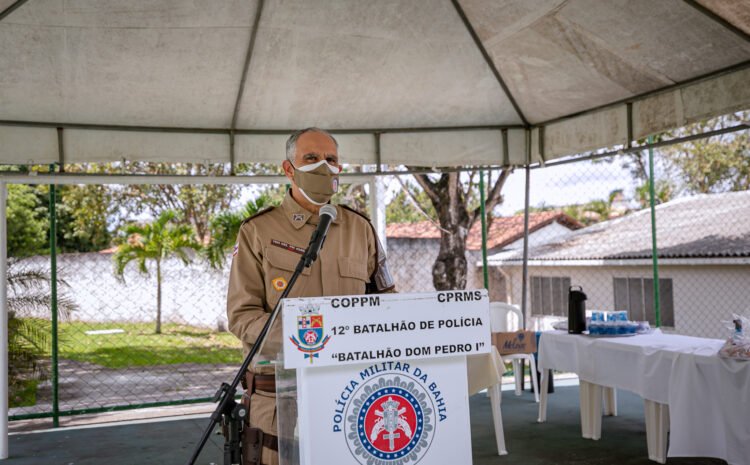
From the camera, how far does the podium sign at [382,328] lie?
1.72 meters

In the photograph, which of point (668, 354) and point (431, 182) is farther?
point (431, 182)

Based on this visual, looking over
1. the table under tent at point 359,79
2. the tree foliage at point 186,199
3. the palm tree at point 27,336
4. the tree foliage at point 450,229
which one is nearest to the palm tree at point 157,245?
the tree foliage at point 186,199

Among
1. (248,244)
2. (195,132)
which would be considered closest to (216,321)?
(195,132)

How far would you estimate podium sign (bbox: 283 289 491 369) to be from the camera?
1721 mm

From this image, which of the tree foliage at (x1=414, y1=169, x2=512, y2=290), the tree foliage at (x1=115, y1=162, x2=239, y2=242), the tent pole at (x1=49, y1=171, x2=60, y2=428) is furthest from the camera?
the tree foliage at (x1=115, y1=162, x2=239, y2=242)

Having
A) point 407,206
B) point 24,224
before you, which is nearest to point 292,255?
point 24,224

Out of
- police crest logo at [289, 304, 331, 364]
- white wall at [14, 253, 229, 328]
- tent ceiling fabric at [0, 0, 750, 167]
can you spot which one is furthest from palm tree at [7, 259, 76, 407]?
white wall at [14, 253, 229, 328]

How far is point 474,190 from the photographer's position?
1405cm

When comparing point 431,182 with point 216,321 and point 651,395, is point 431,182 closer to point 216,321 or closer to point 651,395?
point 216,321

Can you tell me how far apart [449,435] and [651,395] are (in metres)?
3.11

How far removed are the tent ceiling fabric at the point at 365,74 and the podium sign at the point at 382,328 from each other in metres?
2.85

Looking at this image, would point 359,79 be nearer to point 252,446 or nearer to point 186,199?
point 252,446

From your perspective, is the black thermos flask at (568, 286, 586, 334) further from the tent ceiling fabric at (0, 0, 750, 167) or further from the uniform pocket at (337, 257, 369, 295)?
the uniform pocket at (337, 257, 369, 295)

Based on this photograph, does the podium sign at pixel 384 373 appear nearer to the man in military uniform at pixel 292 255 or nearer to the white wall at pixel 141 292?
the man in military uniform at pixel 292 255
